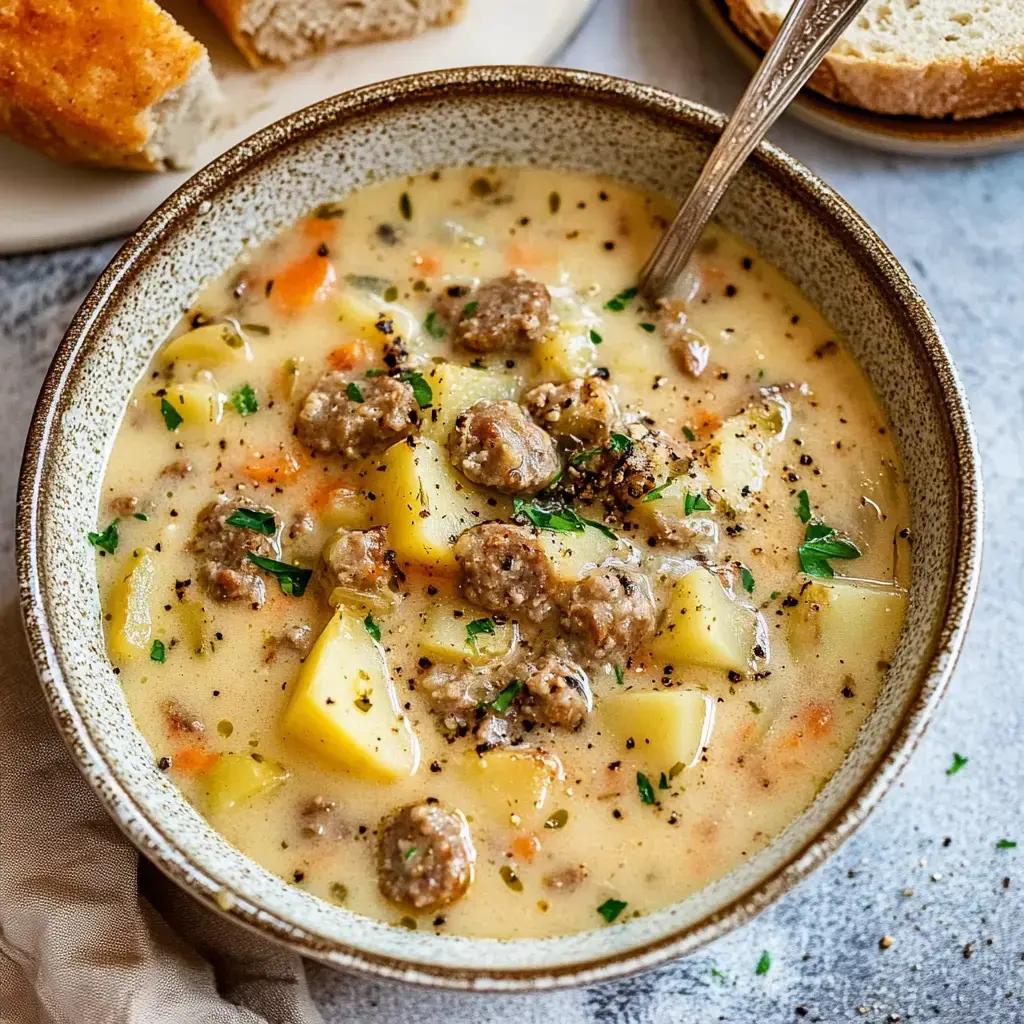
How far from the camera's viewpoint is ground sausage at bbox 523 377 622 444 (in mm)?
3365

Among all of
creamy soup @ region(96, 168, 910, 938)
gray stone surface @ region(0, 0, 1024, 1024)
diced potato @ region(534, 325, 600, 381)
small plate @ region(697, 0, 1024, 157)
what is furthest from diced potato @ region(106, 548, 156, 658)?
small plate @ region(697, 0, 1024, 157)

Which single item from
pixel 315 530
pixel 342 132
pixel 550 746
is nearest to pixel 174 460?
pixel 315 530

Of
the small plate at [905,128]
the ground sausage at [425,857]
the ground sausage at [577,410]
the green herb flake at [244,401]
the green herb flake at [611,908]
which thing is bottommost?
the ground sausage at [425,857]

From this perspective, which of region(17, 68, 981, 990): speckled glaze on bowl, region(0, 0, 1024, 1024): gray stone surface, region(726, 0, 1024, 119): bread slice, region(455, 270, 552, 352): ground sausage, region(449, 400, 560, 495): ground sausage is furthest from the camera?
region(726, 0, 1024, 119): bread slice

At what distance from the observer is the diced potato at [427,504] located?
3242 mm

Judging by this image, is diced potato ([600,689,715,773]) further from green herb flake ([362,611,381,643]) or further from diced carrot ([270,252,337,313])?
diced carrot ([270,252,337,313])

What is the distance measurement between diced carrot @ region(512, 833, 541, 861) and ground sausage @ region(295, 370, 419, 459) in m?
1.13

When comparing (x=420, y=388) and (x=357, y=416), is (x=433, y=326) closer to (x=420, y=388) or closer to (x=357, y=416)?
(x=420, y=388)

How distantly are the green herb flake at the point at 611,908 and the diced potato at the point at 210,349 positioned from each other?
1.82 metres

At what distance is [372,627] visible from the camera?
3229 millimetres

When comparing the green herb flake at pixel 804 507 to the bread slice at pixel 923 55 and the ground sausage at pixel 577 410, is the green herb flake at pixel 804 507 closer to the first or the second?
the ground sausage at pixel 577 410

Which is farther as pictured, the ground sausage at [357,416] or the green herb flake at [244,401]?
the green herb flake at [244,401]

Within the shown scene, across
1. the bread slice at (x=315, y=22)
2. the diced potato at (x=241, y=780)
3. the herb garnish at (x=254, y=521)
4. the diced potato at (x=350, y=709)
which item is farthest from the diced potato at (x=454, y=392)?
the bread slice at (x=315, y=22)

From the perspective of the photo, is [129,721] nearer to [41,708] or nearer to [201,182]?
[41,708]
